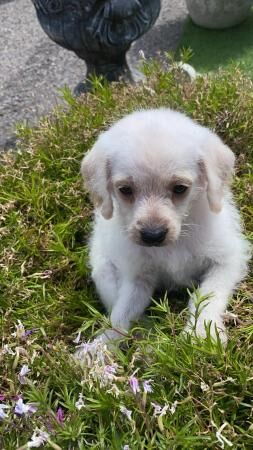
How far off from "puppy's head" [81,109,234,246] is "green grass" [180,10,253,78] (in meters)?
2.89

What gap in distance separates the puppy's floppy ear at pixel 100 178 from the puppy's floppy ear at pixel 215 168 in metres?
0.40

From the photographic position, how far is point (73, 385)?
227cm

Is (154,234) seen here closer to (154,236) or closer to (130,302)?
(154,236)

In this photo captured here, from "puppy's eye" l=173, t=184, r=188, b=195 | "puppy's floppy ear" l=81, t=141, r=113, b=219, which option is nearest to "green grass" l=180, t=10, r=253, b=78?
"puppy's floppy ear" l=81, t=141, r=113, b=219

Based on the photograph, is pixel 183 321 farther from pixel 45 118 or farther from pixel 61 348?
pixel 45 118

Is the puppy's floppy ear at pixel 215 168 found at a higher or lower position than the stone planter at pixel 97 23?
higher

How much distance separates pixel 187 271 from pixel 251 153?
3.38ft

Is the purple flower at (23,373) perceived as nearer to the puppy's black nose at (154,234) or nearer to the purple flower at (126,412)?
the purple flower at (126,412)

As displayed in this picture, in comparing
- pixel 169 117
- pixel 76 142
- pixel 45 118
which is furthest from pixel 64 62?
pixel 169 117

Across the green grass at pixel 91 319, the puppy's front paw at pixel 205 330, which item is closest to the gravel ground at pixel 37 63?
the green grass at pixel 91 319

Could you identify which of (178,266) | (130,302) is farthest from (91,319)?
(178,266)

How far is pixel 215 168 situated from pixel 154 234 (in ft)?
1.42

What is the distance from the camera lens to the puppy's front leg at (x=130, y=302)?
2738mm

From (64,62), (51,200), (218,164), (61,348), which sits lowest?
(64,62)
